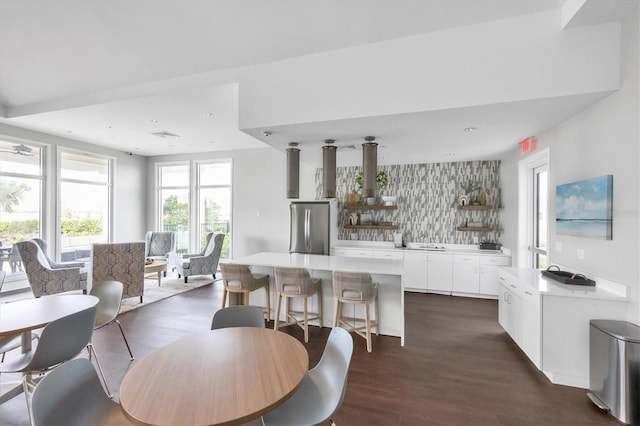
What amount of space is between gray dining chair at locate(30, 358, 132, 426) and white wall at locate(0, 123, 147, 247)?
6350 millimetres

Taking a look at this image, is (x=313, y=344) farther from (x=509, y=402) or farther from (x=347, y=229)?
(x=347, y=229)

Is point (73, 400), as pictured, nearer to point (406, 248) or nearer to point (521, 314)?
point (521, 314)

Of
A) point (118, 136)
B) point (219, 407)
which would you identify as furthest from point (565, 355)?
point (118, 136)

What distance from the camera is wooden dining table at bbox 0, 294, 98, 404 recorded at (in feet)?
6.58

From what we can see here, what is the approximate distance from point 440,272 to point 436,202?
4.79ft

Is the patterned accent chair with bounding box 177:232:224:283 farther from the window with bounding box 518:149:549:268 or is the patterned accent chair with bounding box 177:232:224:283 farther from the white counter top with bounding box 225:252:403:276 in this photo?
the window with bounding box 518:149:549:268

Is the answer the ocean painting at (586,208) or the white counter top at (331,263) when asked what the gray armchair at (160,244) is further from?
the ocean painting at (586,208)

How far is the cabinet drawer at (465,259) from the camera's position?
5.16m

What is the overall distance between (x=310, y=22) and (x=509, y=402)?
3.81 metres

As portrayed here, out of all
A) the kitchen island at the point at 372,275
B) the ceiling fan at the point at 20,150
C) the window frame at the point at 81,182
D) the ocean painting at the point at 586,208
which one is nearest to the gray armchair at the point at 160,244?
the window frame at the point at 81,182

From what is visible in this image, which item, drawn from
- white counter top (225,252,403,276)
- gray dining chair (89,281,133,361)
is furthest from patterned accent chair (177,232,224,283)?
gray dining chair (89,281,133,361)

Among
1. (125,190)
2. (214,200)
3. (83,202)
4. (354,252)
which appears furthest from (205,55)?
(125,190)

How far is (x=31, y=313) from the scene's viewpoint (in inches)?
89.0

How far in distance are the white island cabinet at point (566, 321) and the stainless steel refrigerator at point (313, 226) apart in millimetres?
3692
